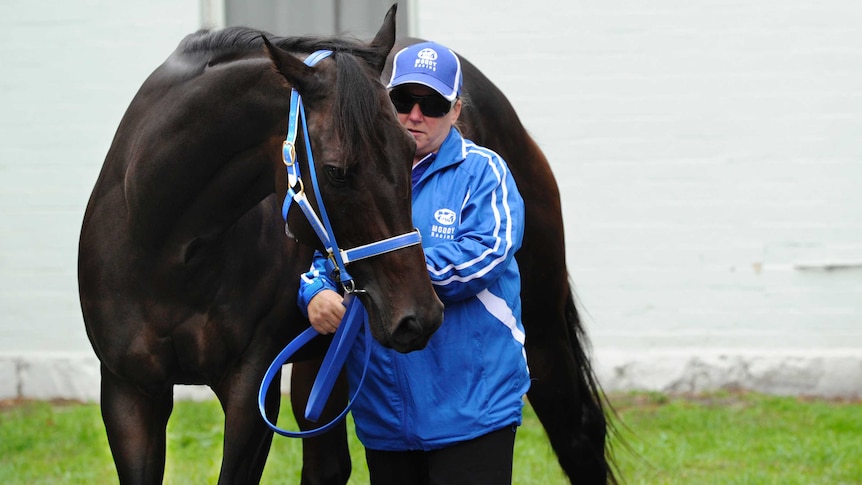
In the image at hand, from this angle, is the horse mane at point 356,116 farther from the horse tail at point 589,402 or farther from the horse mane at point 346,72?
the horse tail at point 589,402

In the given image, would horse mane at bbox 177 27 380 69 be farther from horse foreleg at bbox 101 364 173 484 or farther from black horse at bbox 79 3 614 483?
horse foreleg at bbox 101 364 173 484

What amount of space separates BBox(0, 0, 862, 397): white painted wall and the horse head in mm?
4070

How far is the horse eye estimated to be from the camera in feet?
8.66

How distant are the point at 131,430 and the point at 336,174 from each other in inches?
45.8

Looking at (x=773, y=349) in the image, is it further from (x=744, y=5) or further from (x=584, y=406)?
(x=584, y=406)

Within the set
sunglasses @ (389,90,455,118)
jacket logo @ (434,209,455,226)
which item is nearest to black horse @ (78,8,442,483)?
sunglasses @ (389,90,455,118)

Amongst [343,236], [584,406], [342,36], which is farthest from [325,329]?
[584,406]

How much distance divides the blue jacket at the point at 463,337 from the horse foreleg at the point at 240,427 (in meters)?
0.43

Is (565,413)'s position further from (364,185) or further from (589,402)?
(364,185)

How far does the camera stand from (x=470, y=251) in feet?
9.29

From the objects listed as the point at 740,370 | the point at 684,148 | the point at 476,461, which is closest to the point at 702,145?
the point at 684,148

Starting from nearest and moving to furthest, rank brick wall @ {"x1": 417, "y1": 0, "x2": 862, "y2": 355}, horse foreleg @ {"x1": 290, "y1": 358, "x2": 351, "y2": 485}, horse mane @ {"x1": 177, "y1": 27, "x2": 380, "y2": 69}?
horse mane @ {"x1": 177, "y1": 27, "x2": 380, "y2": 69}, horse foreleg @ {"x1": 290, "y1": 358, "x2": 351, "y2": 485}, brick wall @ {"x1": 417, "y1": 0, "x2": 862, "y2": 355}

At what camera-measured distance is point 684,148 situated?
671 cm

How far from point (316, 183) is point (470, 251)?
42cm
